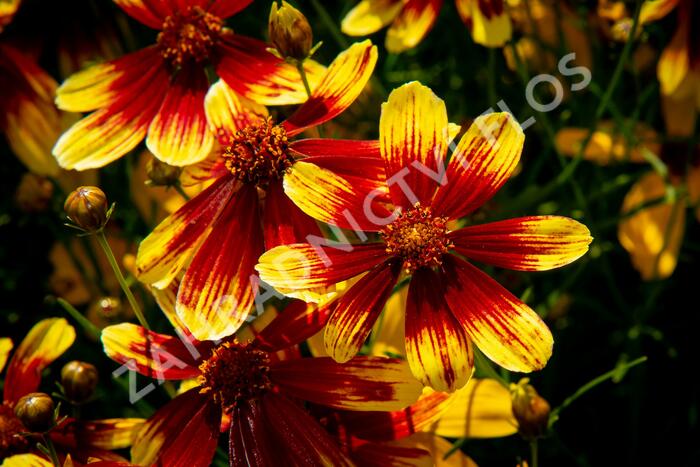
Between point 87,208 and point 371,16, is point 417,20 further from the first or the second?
point 87,208

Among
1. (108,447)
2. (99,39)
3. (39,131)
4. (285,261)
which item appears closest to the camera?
(285,261)

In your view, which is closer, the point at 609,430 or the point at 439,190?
the point at 439,190

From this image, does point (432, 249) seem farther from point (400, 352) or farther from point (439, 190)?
point (400, 352)

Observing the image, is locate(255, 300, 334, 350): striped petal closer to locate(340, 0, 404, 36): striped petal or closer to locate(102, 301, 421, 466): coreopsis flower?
locate(102, 301, 421, 466): coreopsis flower

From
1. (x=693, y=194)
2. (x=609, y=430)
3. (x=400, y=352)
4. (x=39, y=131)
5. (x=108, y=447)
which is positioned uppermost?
(x=39, y=131)

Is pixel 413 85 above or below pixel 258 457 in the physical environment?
above

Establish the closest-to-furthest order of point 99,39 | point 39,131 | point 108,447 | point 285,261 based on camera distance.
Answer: point 285,261
point 108,447
point 39,131
point 99,39

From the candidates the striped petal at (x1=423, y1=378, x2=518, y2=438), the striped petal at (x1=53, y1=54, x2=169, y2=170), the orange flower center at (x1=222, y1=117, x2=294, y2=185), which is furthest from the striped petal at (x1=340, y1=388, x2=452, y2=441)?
the striped petal at (x1=53, y1=54, x2=169, y2=170)

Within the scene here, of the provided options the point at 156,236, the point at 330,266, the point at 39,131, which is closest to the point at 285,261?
the point at 330,266
